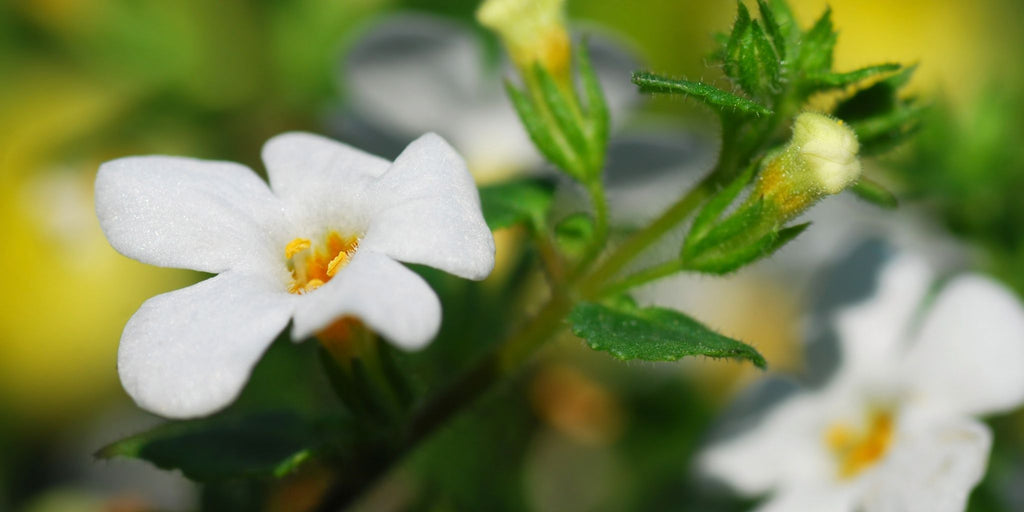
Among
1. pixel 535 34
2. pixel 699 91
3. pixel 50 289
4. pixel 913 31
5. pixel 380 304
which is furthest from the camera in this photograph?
pixel 913 31

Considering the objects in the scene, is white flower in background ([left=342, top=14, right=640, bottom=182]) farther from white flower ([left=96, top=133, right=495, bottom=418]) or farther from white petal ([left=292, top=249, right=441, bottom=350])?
white petal ([left=292, top=249, right=441, bottom=350])

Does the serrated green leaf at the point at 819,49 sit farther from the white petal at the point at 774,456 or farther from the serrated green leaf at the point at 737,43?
the white petal at the point at 774,456

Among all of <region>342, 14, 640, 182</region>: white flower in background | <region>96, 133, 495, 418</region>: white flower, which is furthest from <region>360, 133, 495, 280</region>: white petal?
<region>342, 14, 640, 182</region>: white flower in background

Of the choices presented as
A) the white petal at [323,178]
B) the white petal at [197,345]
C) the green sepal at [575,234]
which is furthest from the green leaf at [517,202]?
the white petal at [197,345]

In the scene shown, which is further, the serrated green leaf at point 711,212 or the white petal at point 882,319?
the white petal at point 882,319

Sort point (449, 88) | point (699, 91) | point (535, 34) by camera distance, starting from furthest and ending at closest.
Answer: point (449, 88) < point (535, 34) < point (699, 91)

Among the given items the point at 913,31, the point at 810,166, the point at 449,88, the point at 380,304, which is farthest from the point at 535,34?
the point at 913,31

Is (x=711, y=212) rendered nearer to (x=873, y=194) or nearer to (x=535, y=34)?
(x=873, y=194)
